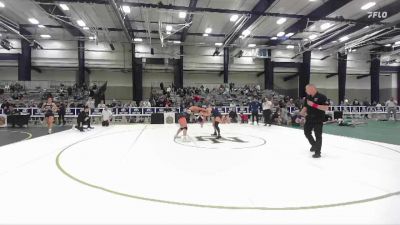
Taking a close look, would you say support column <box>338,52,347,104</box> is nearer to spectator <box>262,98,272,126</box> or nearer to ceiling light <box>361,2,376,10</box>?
ceiling light <box>361,2,376,10</box>

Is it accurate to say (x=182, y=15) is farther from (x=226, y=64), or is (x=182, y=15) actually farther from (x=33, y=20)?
(x=33, y=20)

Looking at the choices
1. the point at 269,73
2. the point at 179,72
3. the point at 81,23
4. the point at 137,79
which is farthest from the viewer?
the point at 269,73

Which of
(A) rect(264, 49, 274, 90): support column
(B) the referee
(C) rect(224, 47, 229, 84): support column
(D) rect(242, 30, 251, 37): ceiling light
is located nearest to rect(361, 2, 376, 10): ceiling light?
(D) rect(242, 30, 251, 37): ceiling light

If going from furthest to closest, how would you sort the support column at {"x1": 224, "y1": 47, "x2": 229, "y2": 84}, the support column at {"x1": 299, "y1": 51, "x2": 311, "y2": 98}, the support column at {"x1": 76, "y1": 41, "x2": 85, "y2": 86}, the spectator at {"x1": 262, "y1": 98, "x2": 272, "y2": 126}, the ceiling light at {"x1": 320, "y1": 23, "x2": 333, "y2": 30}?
the support column at {"x1": 299, "y1": 51, "x2": 311, "y2": 98}
the support column at {"x1": 224, "y1": 47, "x2": 229, "y2": 84}
the support column at {"x1": 76, "y1": 41, "x2": 85, "y2": 86}
the ceiling light at {"x1": 320, "y1": 23, "x2": 333, "y2": 30}
the spectator at {"x1": 262, "y1": 98, "x2": 272, "y2": 126}

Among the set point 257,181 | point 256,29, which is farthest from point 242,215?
point 256,29

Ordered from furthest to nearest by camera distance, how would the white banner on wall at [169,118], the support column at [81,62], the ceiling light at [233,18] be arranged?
the support column at [81,62] → the ceiling light at [233,18] → the white banner on wall at [169,118]

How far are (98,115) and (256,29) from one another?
1585 centimetres

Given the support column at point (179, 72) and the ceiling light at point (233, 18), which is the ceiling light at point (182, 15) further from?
the support column at point (179, 72)

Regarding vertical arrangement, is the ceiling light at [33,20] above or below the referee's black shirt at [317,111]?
above

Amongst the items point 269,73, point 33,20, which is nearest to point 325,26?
point 269,73

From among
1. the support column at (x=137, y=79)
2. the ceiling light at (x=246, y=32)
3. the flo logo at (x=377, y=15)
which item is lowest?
the support column at (x=137, y=79)

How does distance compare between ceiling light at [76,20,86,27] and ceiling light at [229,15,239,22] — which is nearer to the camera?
ceiling light at [229,15,239,22]

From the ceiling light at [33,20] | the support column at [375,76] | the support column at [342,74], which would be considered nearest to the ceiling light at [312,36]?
the support column at [342,74]

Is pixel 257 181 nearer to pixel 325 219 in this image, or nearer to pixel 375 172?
pixel 325 219
